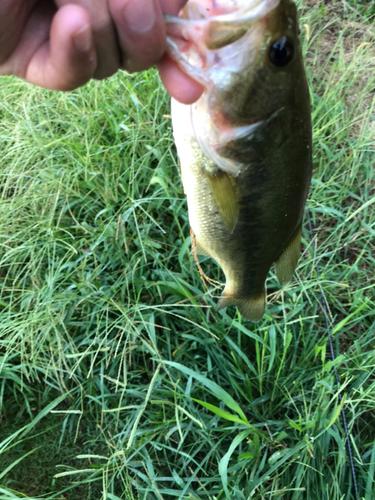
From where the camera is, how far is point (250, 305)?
141 cm

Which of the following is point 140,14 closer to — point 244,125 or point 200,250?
point 244,125

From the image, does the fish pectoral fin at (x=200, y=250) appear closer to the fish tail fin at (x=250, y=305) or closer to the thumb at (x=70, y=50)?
the fish tail fin at (x=250, y=305)

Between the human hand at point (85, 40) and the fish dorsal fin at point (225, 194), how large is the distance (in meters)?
0.23

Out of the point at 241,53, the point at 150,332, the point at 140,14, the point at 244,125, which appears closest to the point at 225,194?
the point at 244,125

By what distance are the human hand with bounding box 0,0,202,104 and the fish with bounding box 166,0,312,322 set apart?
0.06 meters

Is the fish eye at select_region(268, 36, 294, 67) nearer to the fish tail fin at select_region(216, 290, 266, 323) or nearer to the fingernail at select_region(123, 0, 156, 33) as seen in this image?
the fingernail at select_region(123, 0, 156, 33)

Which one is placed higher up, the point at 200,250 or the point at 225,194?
the point at 225,194

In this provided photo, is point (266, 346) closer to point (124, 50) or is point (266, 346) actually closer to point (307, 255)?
point (307, 255)

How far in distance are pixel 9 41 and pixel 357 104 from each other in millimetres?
2320

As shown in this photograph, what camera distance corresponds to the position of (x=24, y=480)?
1.81 meters

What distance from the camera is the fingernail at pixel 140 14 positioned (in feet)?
2.21

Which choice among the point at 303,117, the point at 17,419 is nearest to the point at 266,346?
the point at 303,117

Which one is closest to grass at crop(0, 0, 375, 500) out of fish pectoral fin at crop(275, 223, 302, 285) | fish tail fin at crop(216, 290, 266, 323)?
fish tail fin at crop(216, 290, 266, 323)

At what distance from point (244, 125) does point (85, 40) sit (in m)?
0.40
